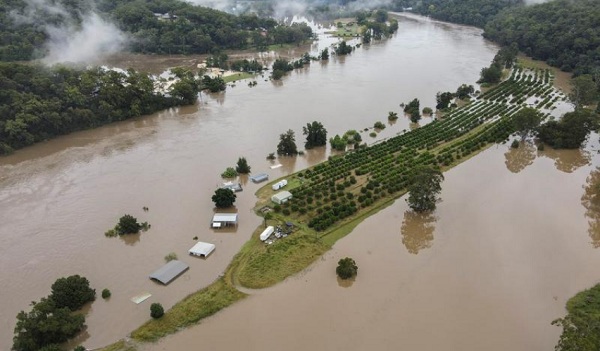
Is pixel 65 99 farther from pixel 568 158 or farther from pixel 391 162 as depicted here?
pixel 568 158

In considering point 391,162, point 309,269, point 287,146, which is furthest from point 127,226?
point 391,162

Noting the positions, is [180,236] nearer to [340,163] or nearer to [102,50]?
[340,163]

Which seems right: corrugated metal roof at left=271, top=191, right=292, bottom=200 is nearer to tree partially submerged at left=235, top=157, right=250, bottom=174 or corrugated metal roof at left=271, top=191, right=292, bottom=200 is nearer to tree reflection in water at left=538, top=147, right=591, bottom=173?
tree partially submerged at left=235, top=157, right=250, bottom=174

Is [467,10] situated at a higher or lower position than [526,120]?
higher

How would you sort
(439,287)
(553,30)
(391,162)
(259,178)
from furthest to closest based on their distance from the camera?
(553,30) → (391,162) → (259,178) → (439,287)

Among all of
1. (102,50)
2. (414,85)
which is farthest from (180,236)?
(102,50)
